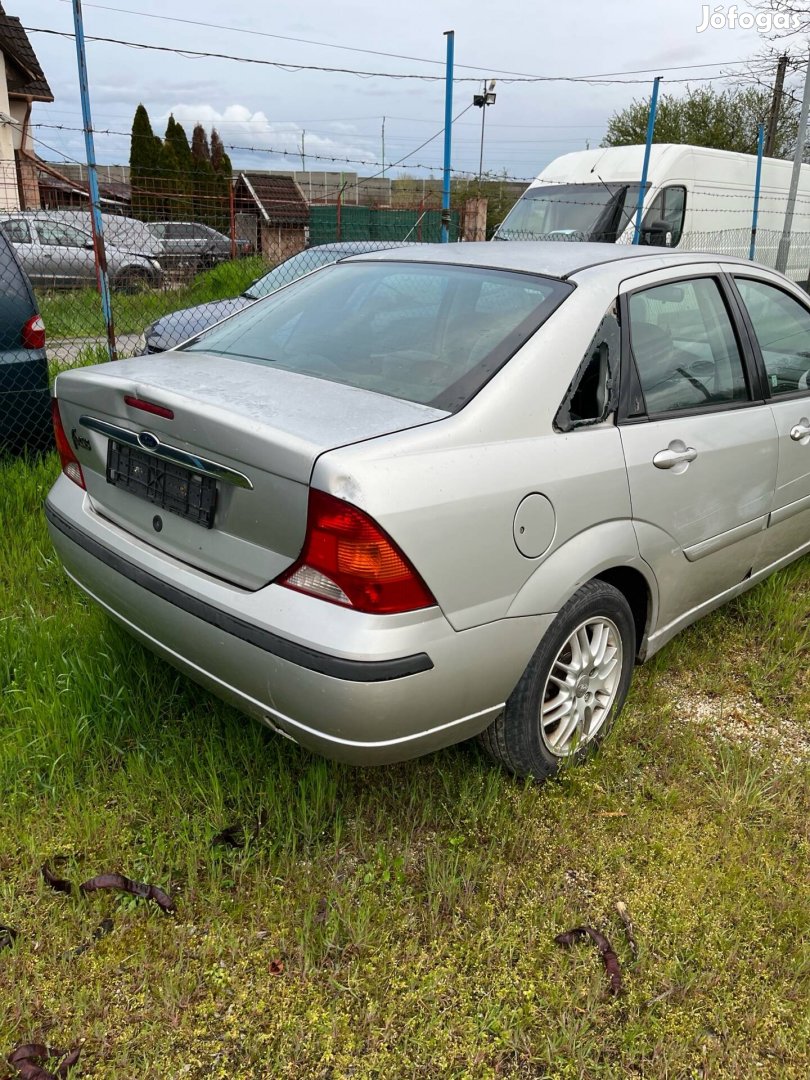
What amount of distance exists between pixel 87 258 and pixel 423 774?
42.3ft

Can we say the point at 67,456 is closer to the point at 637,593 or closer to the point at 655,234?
the point at 637,593

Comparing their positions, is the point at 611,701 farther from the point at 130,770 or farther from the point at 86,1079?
the point at 86,1079

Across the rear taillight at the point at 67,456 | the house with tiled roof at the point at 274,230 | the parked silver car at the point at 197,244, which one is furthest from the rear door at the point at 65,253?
the rear taillight at the point at 67,456

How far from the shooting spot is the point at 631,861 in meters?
2.46

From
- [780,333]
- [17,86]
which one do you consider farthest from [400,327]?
[17,86]

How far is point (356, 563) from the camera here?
6.45 ft

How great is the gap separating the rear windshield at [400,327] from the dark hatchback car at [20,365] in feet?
6.62

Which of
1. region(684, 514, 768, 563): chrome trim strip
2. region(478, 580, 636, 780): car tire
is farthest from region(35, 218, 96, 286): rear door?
region(478, 580, 636, 780): car tire

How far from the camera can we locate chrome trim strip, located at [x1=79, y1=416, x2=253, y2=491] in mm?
2141

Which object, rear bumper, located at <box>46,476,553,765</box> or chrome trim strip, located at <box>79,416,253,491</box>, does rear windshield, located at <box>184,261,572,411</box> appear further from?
rear bumper, located at <box>46,476,553,765</box>

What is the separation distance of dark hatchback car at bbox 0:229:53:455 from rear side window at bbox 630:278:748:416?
11.2 feet

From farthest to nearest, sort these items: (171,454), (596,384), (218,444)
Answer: (596,384) < (171,454) < (218,444)

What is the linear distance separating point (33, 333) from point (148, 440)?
288cm

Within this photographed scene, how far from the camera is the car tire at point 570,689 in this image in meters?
2.46
